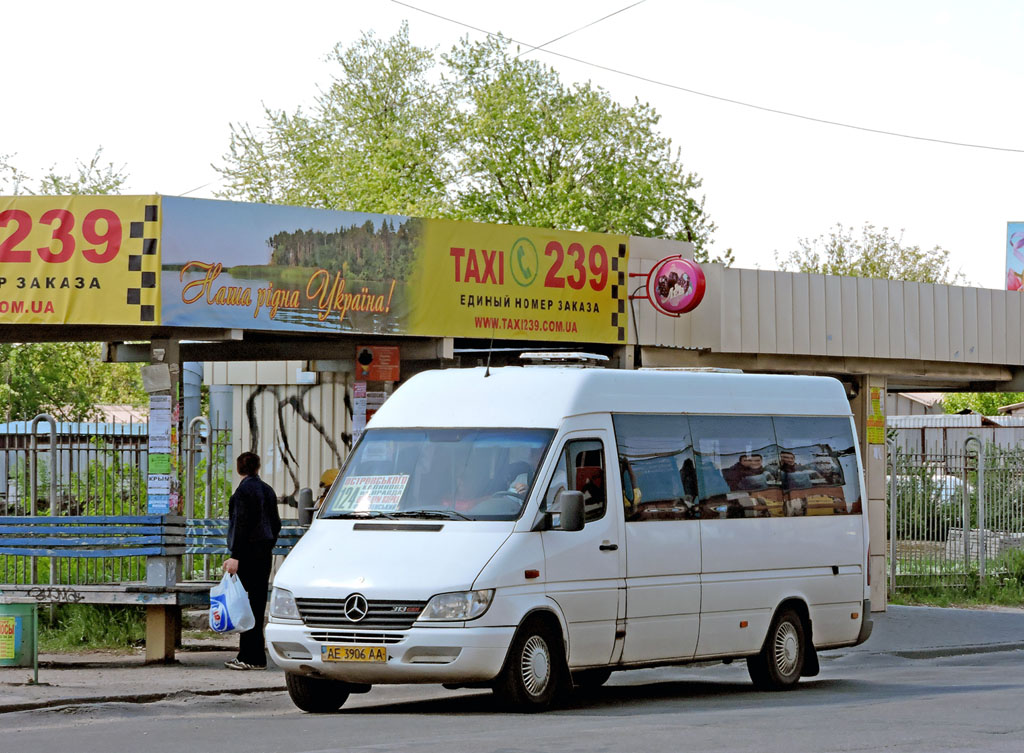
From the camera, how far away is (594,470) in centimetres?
1140

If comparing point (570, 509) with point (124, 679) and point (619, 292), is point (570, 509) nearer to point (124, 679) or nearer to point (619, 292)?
point (124, 679)

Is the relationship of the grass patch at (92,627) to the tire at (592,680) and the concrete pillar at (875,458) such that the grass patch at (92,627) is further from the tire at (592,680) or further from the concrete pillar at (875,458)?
the concrete pillar at (875,458)

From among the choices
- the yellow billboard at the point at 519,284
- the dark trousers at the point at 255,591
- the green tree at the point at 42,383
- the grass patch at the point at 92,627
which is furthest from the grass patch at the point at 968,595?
the green tree at the point at 42,383

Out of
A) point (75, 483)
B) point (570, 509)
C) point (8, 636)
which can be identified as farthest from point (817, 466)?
point (8, 636)

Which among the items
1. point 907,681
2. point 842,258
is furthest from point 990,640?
point 842,258

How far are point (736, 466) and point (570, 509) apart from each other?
243 cm

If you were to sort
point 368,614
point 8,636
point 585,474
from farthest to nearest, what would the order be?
point 8,636 < point 585,474 < point 368,614

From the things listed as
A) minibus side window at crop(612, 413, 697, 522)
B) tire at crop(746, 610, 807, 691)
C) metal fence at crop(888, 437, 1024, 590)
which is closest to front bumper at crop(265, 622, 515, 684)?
minibus side window at crop(612, 413, 697, 522)

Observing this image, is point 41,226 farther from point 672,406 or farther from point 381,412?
point 672,406

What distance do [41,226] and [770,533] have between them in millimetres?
6654

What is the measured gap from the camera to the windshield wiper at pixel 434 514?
424 inches

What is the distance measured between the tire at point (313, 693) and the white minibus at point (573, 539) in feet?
0.05

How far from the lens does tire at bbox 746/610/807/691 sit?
12812mm

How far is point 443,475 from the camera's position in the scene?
36.6 ft
